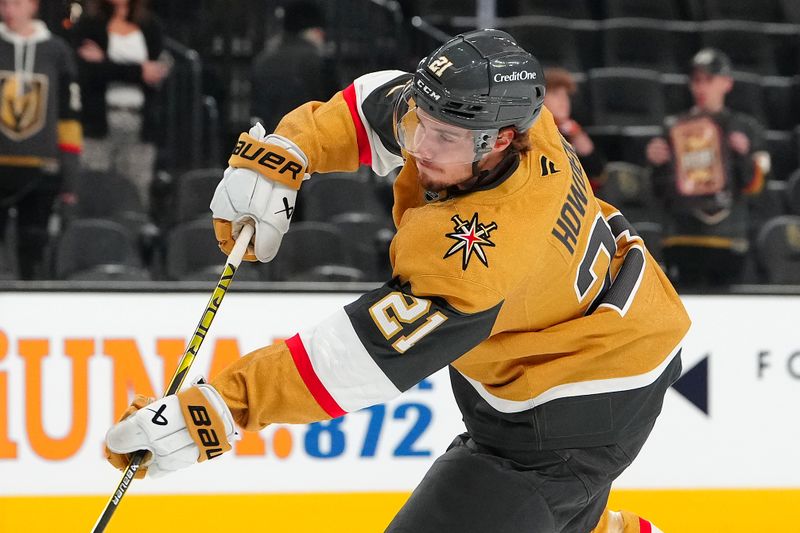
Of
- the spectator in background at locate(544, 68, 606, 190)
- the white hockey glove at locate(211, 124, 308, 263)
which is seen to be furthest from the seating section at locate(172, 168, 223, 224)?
the white hockey glove at locate(211, 124, 308, 263)

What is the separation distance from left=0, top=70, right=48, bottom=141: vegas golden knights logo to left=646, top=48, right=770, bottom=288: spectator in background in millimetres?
2204

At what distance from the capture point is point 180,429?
6.88 feet

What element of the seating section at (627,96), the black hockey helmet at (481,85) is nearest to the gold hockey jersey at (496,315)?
the black hockey helmet at (481,85)

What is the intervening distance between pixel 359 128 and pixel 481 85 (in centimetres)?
57

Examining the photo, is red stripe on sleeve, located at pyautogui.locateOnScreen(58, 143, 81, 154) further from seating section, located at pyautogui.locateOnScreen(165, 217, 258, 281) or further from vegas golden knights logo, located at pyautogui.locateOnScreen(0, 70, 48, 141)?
seating section, located at pyautogui.locateOnScreen(165, 217, 258, 281)

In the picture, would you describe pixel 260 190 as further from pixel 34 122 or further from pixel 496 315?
pixel 34 122

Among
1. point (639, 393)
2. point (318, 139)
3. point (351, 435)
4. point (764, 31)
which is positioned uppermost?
point (764, 31)

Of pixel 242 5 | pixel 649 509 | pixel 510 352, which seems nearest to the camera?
pixel 510 352

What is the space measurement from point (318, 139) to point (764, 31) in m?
3.49

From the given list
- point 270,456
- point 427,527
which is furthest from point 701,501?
point 427,527

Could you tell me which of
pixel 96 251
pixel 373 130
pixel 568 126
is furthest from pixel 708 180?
pixel 96 251

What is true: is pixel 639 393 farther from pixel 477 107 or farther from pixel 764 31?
pixel 764 31

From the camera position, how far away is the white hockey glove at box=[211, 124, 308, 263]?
2473mm

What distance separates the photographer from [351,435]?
381 centimetres
